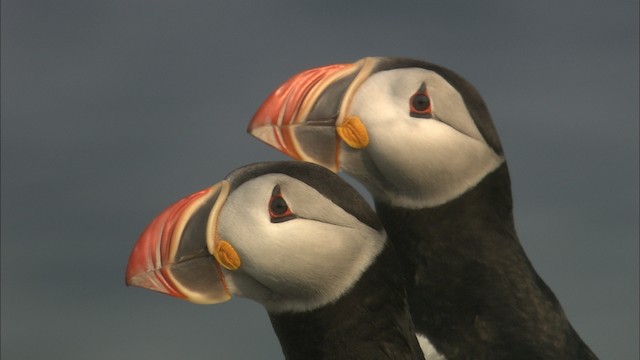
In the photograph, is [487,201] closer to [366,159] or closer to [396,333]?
[366,159]

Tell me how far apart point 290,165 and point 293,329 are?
840 mm

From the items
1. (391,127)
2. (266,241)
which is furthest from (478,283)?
(266,241)

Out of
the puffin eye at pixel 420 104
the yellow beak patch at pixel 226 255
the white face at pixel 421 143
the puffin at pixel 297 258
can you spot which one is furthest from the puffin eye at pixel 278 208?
the puffin eye at pixel 420 104

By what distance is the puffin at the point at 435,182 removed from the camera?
24.7 feet

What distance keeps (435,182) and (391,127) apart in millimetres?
418

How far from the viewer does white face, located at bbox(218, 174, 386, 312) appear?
21.6 feet

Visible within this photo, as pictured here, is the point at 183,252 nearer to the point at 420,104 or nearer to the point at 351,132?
the point at 351,132

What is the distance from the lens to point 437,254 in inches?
306

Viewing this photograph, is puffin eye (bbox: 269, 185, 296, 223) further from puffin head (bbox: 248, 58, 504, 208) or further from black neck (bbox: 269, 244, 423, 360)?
puffin head (bbox: 248, 58, 504, 208)

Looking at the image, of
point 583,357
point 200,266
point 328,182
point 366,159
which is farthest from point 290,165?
point 583,357

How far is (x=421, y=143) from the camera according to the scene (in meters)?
7.72

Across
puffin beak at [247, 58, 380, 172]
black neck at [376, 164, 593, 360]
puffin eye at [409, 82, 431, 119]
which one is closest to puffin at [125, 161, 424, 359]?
black neck at [376, 164, 593, 360]

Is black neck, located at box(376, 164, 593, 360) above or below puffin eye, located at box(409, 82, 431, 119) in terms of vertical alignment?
below

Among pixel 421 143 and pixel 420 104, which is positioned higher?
pixel 420 104
